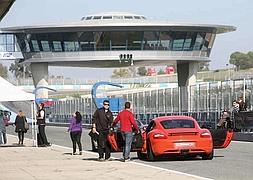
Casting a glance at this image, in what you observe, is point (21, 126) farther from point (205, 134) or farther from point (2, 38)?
point (2, 38)

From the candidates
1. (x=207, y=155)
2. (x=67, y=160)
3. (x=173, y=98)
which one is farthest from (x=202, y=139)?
(x=173, y=98)

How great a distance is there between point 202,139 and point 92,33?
72.1 meters

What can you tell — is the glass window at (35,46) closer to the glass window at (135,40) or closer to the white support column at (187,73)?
the glass window at (135,40)

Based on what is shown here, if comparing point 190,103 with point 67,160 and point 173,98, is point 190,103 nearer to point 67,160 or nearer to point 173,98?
point 173,98

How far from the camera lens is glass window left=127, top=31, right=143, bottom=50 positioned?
92.4 meters

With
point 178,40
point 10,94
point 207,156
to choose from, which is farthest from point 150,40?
point 207,156

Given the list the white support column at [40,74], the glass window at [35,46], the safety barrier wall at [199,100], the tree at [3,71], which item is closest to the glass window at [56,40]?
the glass window at [35,46]

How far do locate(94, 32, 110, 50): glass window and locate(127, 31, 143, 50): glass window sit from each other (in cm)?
281

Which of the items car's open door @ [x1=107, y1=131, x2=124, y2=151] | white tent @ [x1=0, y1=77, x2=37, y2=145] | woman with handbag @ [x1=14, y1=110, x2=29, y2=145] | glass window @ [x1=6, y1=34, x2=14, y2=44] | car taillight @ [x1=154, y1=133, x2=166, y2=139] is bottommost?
woman with handbag @ [x1=14, y1=110, x2=29, y2=145]

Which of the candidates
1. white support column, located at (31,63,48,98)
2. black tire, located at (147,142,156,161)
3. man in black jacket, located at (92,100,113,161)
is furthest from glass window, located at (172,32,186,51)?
man in black jacket, located at (92,100,113,161)

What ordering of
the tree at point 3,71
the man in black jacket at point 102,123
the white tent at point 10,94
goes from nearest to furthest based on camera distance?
the man in black jacket at point 102,123 < the white tent at point 10,94 < the tree at point 3,71

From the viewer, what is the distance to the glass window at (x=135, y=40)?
92438 mm

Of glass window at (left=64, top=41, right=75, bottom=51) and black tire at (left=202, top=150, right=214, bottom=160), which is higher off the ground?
glass window at (left=64, top=41, right=75, bottom=51)

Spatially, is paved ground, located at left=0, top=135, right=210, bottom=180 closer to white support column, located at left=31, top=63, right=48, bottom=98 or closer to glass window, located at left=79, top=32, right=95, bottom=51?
glass window, located at left=79, top=32, right=95, bottom=51
